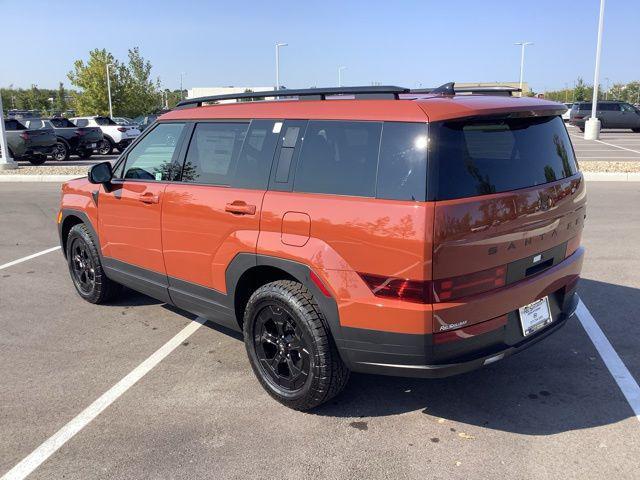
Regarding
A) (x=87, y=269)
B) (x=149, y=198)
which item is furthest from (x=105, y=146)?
(x=149, y=198)

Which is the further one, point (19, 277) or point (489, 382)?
point (19, 277)

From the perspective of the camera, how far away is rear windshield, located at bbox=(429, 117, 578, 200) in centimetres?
282

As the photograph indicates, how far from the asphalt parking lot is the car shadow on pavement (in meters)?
0.01

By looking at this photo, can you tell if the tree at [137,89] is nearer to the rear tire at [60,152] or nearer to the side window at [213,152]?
the rear tire at [60,152]

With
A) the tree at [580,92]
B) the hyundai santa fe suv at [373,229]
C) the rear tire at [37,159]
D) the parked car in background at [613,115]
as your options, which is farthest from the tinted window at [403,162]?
the tree at [580,92]

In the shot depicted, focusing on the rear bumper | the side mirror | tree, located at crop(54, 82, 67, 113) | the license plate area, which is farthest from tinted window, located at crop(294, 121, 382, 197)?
tree, located at crop(54, 82, 67, 113)

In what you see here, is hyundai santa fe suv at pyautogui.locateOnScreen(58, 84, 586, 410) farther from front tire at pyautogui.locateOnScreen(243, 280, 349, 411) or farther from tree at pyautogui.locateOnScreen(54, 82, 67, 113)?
tree at pyautogui.locateOnScreen(54, 82, 67, 113)

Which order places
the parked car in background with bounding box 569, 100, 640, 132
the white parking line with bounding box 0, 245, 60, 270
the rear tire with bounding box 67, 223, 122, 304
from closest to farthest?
the rear tire with bounding box 67, 223, 122, 304
the white parking line with bounding box 0, 245, 60, 270
the parked car in background with bounding box 569, 100, 640, 132

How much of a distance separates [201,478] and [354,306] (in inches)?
45.6

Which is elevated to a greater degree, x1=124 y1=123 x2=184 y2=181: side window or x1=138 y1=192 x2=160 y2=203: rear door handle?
x1=124 y1=123 x2=184 y2=181: side window

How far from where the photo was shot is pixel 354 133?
10.2ft

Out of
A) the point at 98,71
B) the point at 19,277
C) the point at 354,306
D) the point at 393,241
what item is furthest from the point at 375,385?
the point at 98,71

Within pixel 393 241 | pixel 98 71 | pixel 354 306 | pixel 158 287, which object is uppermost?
pixel 98 71

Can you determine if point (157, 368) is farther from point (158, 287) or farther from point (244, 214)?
point (244, 214)
